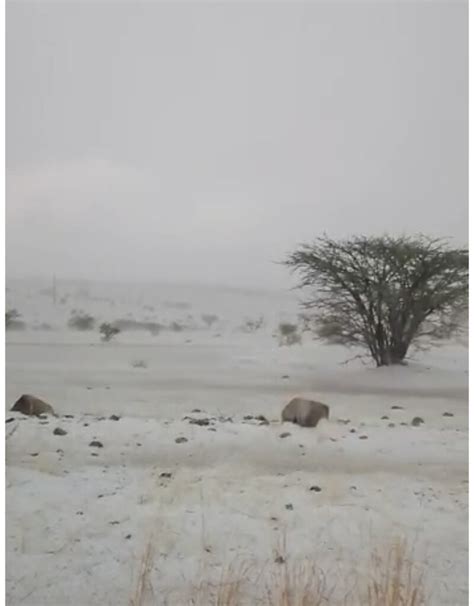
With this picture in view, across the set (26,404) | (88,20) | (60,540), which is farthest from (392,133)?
(60,540)

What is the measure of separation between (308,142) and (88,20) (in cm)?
85

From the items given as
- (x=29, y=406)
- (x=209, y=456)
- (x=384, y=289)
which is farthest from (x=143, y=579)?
(x=384, y=289)

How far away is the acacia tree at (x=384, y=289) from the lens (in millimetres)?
2131

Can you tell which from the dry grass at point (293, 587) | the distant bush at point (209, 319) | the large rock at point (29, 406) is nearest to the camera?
the dry grass at point (293, 587)

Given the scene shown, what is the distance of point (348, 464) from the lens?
2111mm

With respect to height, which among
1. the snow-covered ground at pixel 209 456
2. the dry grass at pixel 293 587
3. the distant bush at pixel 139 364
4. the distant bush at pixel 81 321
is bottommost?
the dry grass at pixel 293 587

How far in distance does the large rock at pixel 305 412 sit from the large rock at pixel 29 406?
0.80 metres

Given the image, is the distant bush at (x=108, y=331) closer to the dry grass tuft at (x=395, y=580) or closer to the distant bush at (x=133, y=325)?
the distant bush at (x=133, y=325)

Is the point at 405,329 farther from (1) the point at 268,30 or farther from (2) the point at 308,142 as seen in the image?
(1) the point at 268,30

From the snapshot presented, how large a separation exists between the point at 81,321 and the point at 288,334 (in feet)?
2.29

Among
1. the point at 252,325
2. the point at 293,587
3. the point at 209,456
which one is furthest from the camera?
the point at 252,325

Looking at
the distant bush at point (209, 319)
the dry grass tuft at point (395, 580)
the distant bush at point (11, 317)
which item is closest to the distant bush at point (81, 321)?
the distant bush at point (11, 317)

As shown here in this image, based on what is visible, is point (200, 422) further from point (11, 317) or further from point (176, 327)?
point (11, 317)

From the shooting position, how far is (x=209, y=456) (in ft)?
6.93
